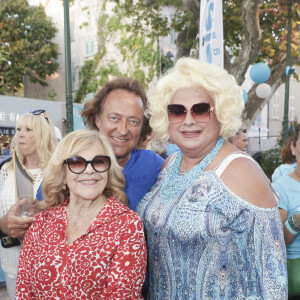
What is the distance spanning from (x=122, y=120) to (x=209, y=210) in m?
0.98

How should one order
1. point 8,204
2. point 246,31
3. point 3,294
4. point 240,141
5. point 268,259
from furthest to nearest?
point 246,31 → point 240,141 → point 3,294 → point 8,204 → point 268,259

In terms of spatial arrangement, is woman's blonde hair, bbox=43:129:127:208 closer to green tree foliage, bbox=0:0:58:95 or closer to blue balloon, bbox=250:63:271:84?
blue balloon, bbox=250:63:271:84

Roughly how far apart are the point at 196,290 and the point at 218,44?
445 cm

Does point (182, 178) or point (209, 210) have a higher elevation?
point (182, 178)

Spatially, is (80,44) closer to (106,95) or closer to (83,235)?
(106,95)

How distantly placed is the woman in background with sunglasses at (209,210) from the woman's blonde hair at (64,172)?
0.21 m

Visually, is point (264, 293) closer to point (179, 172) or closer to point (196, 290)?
point (196, 290)

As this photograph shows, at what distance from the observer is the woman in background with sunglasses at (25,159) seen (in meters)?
3.12

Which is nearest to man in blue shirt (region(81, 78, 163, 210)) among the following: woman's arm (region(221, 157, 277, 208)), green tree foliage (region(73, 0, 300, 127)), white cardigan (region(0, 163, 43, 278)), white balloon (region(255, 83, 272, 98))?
woman's arm (region(221, 157, 277, 208))

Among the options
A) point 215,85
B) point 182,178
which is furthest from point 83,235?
point 215,85

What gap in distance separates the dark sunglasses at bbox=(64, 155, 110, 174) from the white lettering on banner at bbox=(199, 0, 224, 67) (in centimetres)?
382

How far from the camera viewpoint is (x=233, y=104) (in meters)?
1.92

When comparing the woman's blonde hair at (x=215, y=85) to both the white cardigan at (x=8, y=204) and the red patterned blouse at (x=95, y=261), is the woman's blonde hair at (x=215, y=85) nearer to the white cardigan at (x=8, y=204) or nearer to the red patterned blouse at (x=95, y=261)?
the red patterned blouse at (x=95, y=261)

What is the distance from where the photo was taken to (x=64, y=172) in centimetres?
211
